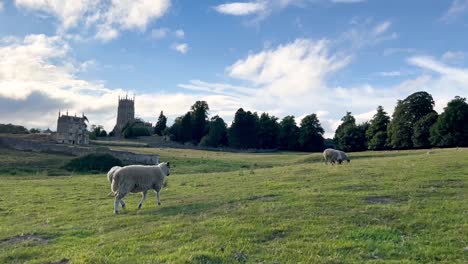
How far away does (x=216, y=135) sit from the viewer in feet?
418

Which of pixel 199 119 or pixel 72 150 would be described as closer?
pixel 72 150

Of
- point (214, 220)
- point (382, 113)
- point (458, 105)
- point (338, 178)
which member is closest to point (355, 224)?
point (214, 220)

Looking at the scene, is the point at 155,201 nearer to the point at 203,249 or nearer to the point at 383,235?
the point at 203,249

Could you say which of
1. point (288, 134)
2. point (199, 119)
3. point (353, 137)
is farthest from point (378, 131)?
point (199, 119)

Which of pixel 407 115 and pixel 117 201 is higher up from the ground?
pixel 407 115

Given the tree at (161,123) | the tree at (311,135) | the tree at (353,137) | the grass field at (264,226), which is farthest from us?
the tree at (161,123)

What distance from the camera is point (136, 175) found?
18.9 m

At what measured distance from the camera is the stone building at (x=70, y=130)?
364ft

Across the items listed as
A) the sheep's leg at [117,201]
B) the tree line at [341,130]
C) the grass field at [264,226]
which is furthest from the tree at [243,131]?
the sheep's leg at [117,201]

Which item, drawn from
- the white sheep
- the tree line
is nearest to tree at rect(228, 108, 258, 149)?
the tree line

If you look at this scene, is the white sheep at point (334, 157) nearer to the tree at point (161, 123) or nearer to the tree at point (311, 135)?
the tree at point (311, 135)

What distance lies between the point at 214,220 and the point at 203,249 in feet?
10.3

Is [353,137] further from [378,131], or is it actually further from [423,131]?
[423,131]

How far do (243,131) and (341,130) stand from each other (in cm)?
2845
